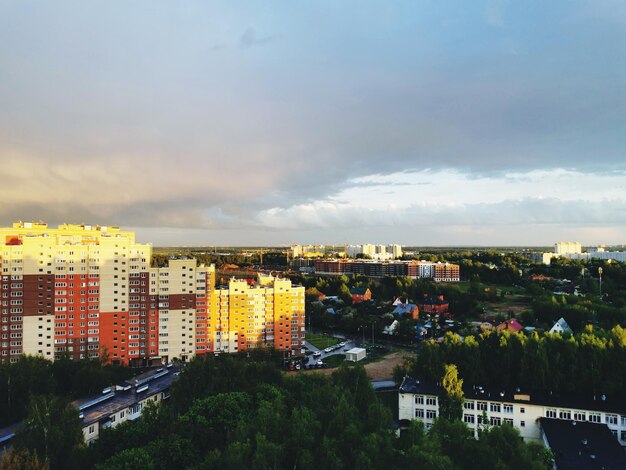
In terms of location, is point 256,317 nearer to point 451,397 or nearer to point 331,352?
point 331,352

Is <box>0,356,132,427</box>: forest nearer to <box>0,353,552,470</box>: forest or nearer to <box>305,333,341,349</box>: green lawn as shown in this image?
<box>0,353,552,470</box>: forest

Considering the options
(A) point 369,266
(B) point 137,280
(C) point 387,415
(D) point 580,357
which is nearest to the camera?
(C) point 387,415

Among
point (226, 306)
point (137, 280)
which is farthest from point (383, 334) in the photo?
point (137, 280)

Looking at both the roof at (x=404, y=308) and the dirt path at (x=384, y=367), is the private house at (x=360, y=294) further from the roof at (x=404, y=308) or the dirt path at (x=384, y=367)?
the dirt path at (x=384, y=367)

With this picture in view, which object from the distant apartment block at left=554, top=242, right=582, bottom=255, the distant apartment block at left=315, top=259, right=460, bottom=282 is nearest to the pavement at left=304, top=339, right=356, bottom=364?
the distant apartment block at left=315, top=259, right=460, bottom=282

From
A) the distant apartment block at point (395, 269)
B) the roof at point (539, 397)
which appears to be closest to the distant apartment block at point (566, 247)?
the distant apartment block at point (395, 269)

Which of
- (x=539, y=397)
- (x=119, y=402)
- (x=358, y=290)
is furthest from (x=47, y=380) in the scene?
(x=358, y=290)

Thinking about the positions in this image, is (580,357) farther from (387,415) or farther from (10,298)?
(10,298)
